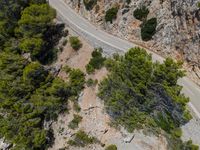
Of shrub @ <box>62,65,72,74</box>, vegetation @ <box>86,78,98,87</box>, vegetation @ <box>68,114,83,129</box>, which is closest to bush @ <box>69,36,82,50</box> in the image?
shrub @ <box>62,65,72,74</box>

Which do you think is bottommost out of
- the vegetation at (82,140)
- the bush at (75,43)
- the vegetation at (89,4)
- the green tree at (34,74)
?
the vegetation at (82,140)

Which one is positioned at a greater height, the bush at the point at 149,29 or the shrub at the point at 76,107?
the bush at the point at 149,29

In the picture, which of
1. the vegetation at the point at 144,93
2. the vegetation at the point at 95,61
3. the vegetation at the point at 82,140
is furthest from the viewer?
the vegetation at the point at 95,61

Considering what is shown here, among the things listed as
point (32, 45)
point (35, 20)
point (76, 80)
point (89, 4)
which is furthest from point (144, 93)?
point (35, 20)

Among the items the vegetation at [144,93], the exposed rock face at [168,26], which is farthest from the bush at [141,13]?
the vegetation at [144,93]

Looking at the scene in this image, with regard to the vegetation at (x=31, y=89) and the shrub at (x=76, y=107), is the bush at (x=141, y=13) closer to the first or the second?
the vegetation at (x=31, y=89)

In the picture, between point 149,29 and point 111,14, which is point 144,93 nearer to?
point 149,29
